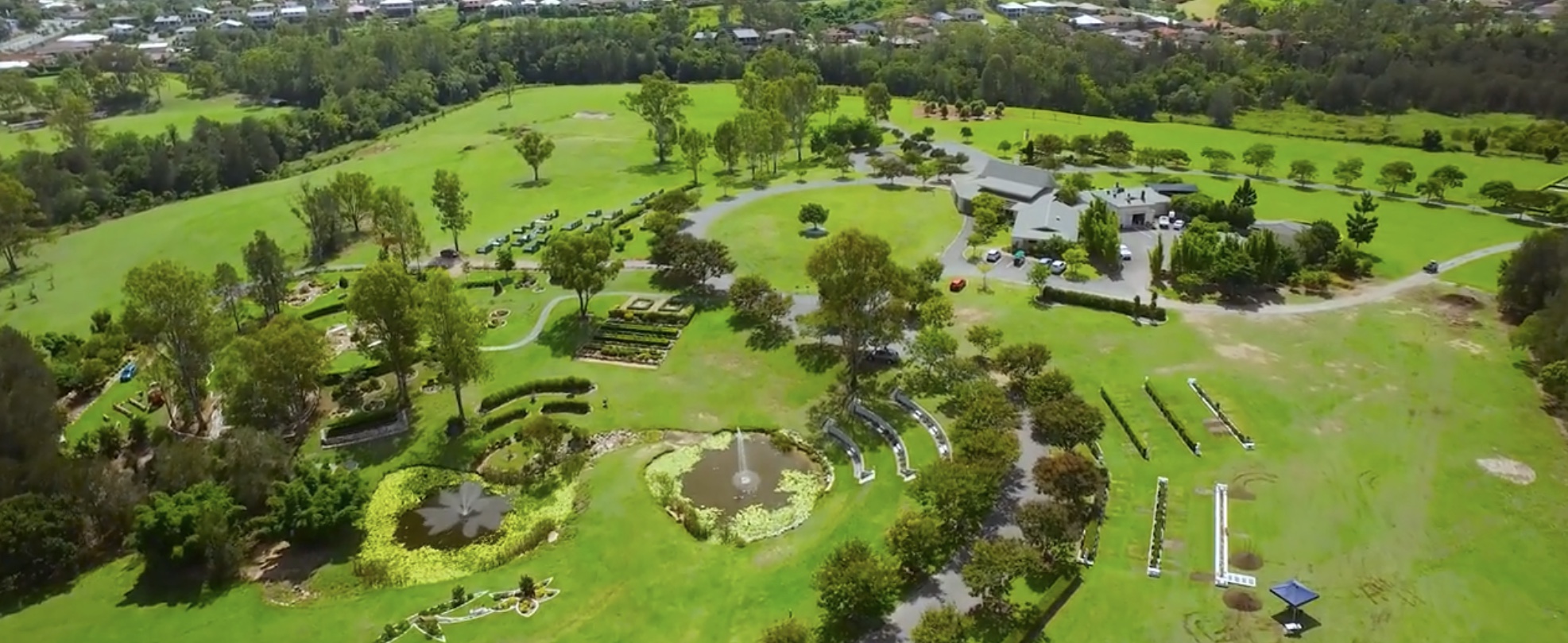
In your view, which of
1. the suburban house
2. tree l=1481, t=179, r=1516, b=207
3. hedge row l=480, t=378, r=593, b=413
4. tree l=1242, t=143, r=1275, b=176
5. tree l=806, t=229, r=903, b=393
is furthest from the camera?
tree l=1242, t=143, r=1275, b=176

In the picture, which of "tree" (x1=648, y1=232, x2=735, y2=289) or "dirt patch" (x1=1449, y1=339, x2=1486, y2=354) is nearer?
"dirt patch" (x1=1449, y1=339, x2=1486, y2=354)

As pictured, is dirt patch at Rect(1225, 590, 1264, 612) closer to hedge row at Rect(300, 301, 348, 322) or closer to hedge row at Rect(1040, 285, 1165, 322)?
hedge row at Rect(1040, 285, 1165, 322)

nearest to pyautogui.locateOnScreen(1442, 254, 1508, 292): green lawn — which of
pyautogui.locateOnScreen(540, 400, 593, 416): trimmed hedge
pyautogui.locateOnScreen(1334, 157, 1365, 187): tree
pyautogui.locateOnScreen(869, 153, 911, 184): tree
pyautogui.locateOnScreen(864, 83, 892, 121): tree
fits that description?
pyautogui.locateOnScreen(1334, 157, 1365, 187): tree

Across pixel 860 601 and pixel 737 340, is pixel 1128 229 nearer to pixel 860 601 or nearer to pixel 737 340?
pixel 737 340

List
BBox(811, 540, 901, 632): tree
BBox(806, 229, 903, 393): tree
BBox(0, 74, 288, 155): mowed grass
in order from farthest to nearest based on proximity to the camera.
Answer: BBox(0, 74, 288, 155): mowed grass → BBox(806, 229, 903, 393): tree → BBox(811, 540, 901, 632): tree

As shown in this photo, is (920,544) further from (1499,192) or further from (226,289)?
(1499,192)

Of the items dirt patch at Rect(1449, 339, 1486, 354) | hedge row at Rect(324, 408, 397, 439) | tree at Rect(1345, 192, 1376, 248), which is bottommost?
hedge row at Rect(324, 408, 397, 439)
